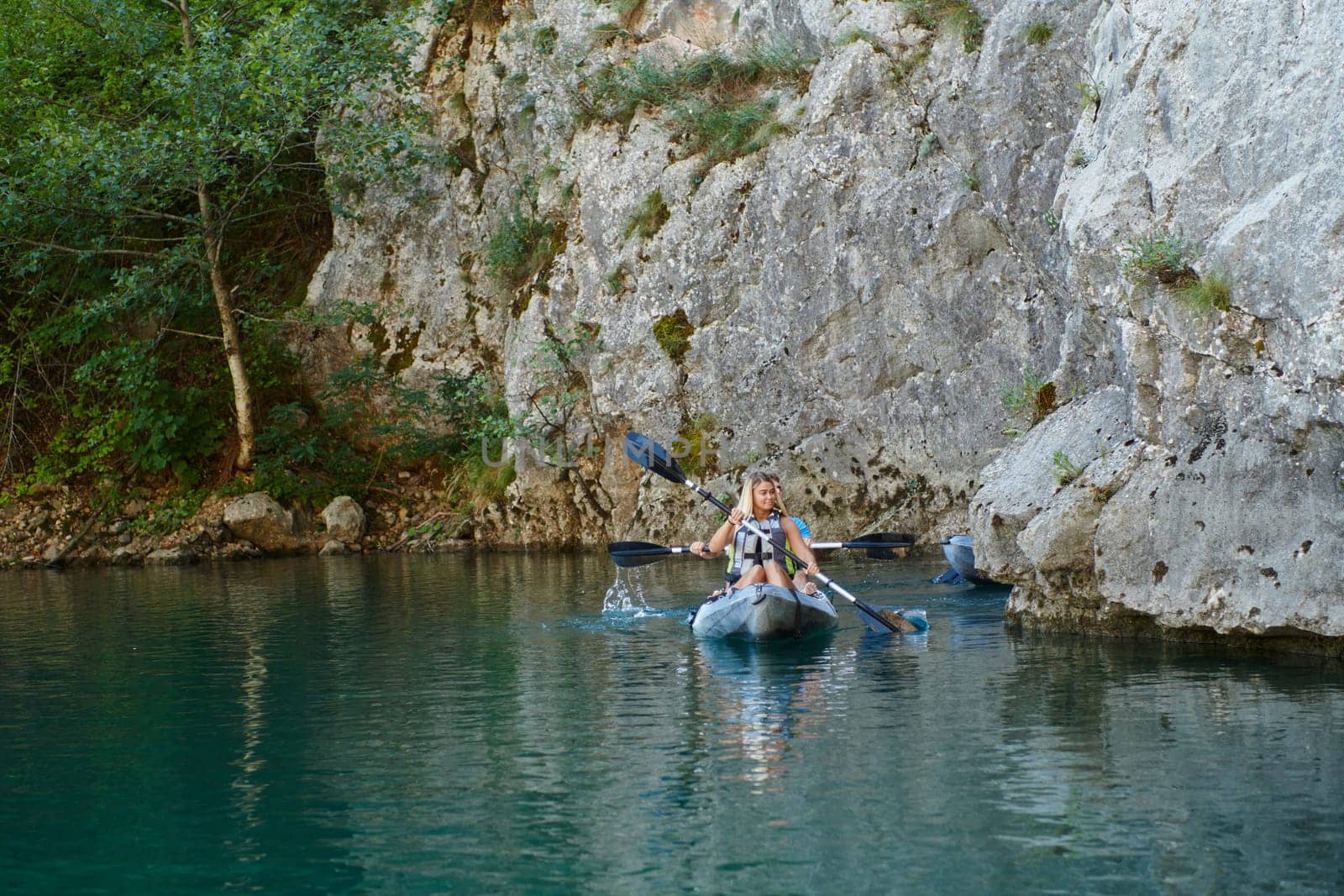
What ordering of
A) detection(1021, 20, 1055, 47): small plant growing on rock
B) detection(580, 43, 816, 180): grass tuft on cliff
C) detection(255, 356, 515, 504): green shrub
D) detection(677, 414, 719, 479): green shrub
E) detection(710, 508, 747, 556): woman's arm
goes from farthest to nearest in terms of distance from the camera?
detection(255, 356, 515, 504): green shrub, detection(580, 43, 816, 180): grass tuft on cliff, detection(677, 414, 719, 479): green shrub, detection(1021, 20, 1055, 47): small plant growing on rock, detection(710, 508, 747, 556): woman's arm

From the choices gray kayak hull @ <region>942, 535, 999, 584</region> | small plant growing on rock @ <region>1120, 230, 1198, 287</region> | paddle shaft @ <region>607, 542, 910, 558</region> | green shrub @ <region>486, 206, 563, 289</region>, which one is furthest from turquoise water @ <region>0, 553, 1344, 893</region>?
green shrub @ <region>486, 206, 563, 289</region>

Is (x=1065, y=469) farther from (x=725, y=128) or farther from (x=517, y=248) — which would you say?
(x=517, y=248)

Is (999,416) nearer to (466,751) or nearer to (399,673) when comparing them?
(399,673)

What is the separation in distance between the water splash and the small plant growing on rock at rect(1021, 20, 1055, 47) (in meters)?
7.21

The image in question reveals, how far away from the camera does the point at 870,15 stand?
1714 centimetres

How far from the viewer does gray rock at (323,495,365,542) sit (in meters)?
20.2

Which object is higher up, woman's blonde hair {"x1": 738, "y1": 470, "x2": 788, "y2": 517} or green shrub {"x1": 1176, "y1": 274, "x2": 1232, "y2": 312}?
green shrub {"x1": 1176, "y1": 274, "x2": 1232, "y2": 312}

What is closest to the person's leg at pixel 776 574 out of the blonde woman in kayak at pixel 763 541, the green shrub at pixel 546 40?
the blonde woman in kayak at pixel 763 541

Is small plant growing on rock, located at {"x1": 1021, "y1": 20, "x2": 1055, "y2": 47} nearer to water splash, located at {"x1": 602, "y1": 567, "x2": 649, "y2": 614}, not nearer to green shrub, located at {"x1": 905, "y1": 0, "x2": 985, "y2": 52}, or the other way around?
green shrub, located at {"x1": 905, "y1": 0, "x2": 985, "y2": 52}

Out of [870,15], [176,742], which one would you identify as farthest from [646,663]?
[870,15]

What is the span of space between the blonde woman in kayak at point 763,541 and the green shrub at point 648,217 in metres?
8.61

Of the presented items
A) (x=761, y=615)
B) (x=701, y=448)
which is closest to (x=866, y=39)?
(x=701, y=448)

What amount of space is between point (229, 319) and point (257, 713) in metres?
13.9

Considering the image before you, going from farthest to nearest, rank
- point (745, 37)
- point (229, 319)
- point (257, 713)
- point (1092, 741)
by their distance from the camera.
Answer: point (229, 319)
point (745, 37)
point (257, 713)
point (1092, 741)
